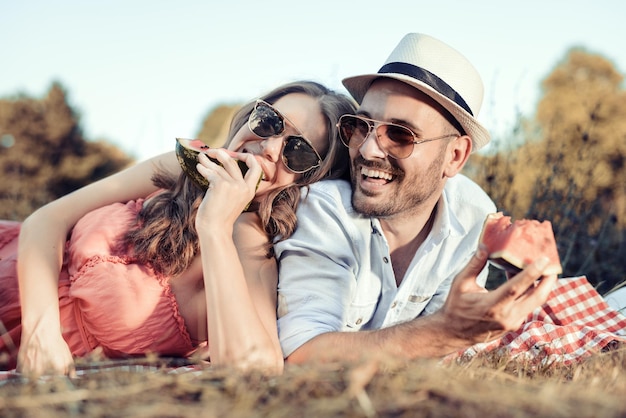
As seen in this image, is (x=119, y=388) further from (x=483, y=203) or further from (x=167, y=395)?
(x=483, y=203)

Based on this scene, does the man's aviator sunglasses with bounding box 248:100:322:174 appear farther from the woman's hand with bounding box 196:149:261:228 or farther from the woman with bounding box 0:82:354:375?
the woman's hand with bounding box 196:149:261:228

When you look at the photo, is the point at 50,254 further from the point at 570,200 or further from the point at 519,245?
the point at 570,200

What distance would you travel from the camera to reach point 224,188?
10.8 ft

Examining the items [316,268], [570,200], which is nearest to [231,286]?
[316,268]

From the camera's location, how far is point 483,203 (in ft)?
14.4

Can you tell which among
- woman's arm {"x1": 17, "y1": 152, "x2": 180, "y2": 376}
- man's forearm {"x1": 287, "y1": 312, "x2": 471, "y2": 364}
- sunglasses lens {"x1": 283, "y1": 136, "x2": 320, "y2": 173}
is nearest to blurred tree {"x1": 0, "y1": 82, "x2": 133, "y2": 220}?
woman's arm {"x1": 17, "y1": 152, "x2": 180, "y2": 376}

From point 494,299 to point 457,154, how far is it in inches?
74.4

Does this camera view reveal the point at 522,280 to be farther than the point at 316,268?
No

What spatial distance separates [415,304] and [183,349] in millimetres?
1401

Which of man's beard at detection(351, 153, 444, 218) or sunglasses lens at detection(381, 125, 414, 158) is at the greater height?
sunglasses lens at detection(381, 125, 414, 158)

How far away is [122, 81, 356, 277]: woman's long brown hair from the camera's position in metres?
3.59

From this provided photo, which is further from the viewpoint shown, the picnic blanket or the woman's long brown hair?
the woman's long brown hair

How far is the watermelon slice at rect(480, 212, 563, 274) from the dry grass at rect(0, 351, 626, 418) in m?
0.56

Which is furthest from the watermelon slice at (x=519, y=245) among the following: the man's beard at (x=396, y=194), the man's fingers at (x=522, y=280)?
the man's beard at (x=396, y=194)
